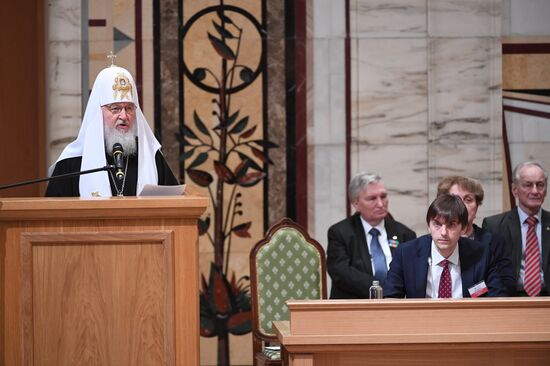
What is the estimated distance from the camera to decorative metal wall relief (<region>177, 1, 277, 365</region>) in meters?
8.67

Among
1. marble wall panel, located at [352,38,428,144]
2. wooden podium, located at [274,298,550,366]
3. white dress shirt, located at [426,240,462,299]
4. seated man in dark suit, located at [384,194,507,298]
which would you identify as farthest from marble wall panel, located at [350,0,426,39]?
wooden podium, located at [274,298,550,366]

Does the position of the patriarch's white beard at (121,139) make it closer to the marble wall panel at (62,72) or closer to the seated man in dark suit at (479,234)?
the seated man in dark suit at (479,234)

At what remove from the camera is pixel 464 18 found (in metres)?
8.78

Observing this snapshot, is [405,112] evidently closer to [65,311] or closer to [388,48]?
[388,48]

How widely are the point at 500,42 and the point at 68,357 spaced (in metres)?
5.34

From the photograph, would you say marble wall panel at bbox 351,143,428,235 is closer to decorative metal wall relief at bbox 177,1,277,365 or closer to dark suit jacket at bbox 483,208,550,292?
decorative metal wall relief at bbox 177,1,277,365

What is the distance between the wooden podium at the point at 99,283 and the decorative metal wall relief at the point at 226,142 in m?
4.08

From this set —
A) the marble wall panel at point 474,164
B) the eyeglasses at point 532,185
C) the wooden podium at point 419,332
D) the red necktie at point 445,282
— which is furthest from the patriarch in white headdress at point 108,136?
the marble wall panel at point 474,164

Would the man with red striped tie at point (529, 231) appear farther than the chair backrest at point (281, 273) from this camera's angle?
Yes

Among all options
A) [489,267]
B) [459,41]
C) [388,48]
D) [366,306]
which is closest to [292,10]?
[388,48]

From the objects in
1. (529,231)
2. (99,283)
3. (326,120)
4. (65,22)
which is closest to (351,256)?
(529,231)

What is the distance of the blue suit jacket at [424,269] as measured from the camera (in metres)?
5.63

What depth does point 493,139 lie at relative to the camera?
28.8ft

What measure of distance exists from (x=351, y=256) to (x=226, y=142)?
1.93 meters
